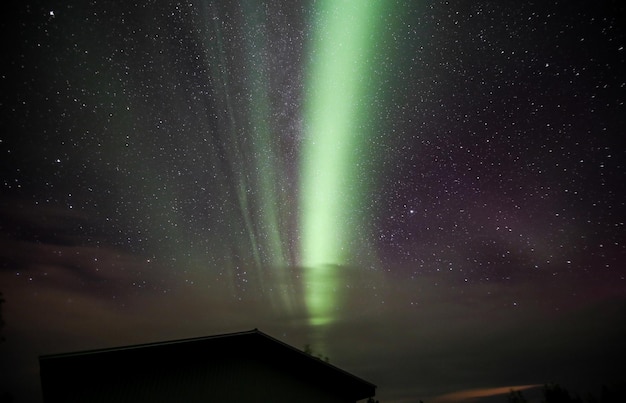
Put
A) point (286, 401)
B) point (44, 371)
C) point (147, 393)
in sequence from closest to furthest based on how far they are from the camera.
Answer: point (44, 371), point (147, 393), point (286, 401)

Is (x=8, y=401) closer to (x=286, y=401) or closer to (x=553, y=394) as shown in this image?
(x=286, y=401)

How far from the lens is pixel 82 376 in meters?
9.48

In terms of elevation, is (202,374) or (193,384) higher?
(202,374)

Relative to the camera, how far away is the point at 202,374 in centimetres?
1091

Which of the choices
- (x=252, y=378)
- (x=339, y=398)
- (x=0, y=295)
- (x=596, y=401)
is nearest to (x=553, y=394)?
(x=596, y=401)

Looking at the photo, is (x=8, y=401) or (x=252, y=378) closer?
(x=252, y=378)

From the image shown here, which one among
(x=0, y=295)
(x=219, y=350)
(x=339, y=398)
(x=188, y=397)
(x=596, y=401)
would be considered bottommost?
(x=596, y=401)

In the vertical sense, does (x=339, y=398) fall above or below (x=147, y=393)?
below

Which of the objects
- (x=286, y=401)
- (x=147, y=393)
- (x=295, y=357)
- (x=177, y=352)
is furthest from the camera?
(x=295, y=357)

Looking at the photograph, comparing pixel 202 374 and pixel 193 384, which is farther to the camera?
pixel 202 374

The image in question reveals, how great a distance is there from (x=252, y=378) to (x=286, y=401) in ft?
4.91

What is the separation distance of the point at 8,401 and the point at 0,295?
820 inches

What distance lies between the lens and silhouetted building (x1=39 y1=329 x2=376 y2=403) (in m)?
9.38

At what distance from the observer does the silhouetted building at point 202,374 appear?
938 centimetres
